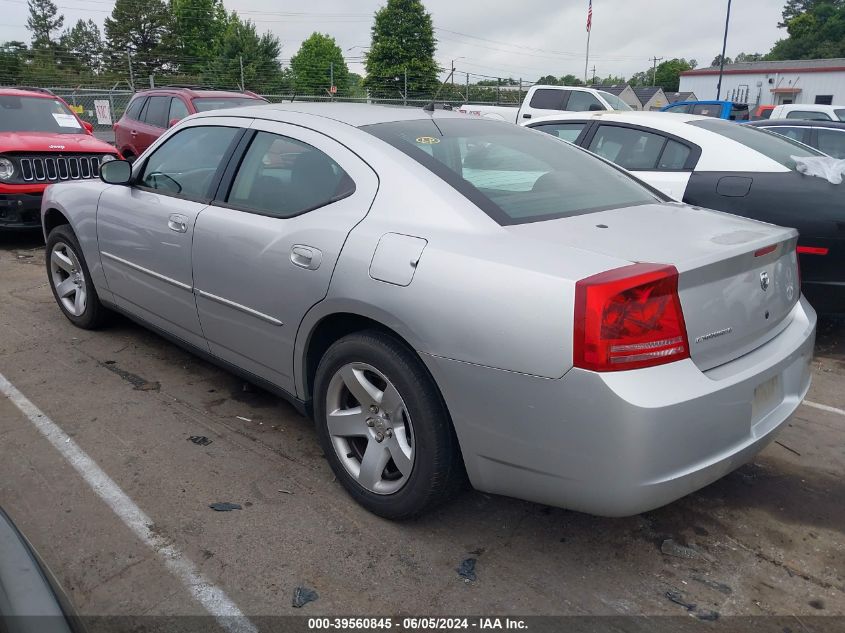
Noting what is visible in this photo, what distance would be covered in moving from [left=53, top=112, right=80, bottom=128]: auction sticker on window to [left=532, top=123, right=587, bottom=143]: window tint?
239 inches

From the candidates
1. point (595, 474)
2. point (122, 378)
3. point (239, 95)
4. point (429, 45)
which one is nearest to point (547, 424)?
point (595, 474)

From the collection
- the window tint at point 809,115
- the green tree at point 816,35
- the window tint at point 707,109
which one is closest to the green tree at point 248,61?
the window tint at point 707,109

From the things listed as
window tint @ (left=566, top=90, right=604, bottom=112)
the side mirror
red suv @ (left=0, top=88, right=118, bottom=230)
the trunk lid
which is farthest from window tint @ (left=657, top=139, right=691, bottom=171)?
window tint @ (left=566, top=90, right=604, bottom=112)

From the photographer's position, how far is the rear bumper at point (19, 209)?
756 cm

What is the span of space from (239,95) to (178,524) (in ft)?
33.0

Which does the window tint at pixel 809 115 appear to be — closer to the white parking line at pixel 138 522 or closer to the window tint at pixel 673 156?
the window tint at pixel 673 156

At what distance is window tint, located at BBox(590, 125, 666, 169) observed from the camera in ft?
18.7

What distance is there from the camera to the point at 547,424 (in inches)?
88.0

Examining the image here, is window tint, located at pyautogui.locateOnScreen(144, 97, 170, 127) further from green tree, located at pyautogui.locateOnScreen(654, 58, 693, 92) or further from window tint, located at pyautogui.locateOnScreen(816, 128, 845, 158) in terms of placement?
green tree, located at pyautogui.locateOnScreen(654, 58, 693, 92)

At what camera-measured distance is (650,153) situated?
5.70m


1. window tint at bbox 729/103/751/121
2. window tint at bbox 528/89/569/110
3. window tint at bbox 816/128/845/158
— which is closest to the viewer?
window tint at bbox 816/128/845/158

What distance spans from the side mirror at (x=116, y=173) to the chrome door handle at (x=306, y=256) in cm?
179

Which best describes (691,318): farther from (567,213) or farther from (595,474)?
(567,213)

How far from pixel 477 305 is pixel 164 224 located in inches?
86.4
